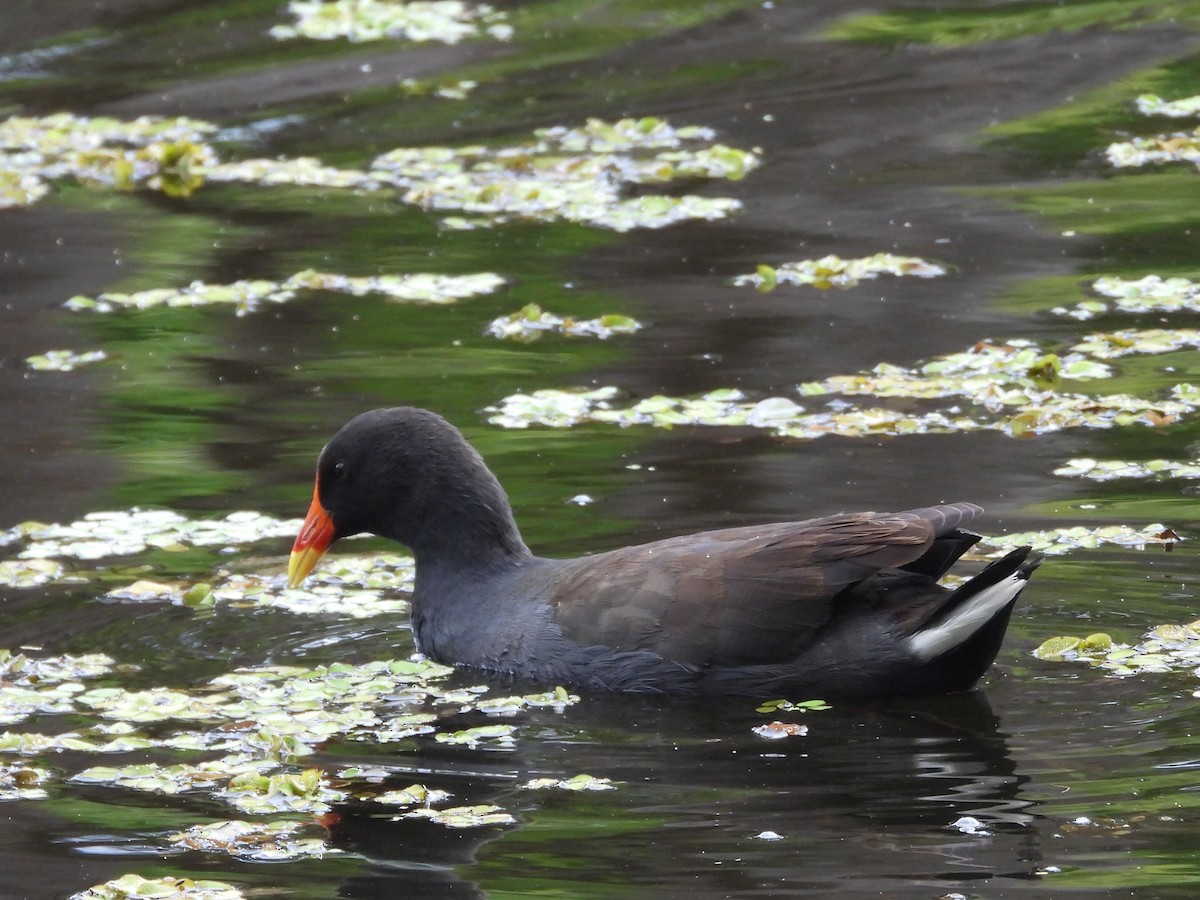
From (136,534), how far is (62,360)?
229cm

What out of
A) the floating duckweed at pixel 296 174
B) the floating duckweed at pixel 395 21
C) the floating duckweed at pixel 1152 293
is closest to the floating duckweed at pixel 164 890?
the floating duckweed at pixel 1152 293

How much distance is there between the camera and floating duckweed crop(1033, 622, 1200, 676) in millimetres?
5527

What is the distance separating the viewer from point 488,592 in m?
6.29

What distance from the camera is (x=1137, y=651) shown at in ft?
18.4

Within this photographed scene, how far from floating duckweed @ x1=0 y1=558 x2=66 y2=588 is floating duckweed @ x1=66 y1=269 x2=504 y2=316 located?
317cm

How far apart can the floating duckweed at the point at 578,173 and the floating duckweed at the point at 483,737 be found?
225 inches

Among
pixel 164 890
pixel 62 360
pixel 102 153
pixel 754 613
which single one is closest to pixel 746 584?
pixel 754 613

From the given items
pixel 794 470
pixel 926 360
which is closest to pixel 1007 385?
pixel 926 360

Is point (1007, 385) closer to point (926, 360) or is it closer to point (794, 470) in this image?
point (926, 360)

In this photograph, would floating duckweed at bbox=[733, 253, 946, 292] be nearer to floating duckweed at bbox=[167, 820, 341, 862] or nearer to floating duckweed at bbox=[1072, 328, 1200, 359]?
floating duckweed at bbox=[1072, 328, 1200, 359]

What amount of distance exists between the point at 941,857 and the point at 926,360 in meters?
4.31

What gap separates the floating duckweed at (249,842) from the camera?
15.1 ft

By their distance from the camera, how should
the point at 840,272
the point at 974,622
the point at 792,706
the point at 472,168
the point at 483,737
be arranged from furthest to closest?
the point at 472,168, the point at 840,272, the point at 792,706, the point at 483,737, the point at 974,622

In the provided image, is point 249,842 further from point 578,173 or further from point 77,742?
point 578,173
